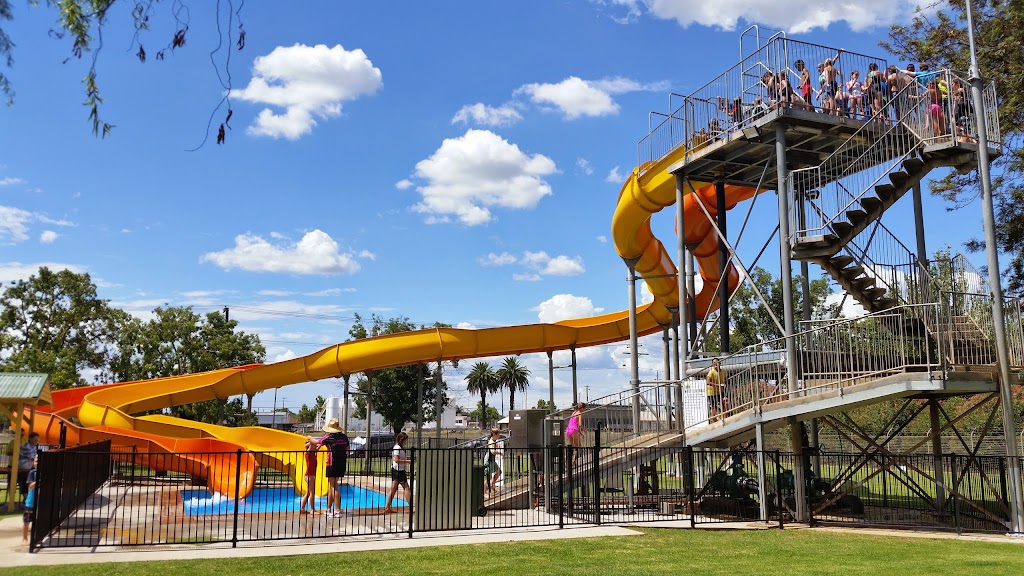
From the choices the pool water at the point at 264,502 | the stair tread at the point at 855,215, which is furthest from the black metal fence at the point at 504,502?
the stair tread at the point at 855,215

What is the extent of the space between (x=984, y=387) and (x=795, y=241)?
15.1ft

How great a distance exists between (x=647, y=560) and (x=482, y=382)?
322 ft

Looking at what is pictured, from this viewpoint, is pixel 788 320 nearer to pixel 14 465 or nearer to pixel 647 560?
pixel 647 560

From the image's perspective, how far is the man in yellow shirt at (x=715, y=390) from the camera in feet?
56.3

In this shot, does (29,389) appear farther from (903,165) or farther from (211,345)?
Result: (211,345)

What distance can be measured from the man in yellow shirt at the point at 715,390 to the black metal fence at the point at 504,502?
1.09m

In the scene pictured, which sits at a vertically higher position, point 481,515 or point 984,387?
point 984,387

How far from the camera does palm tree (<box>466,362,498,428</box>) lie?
107 m

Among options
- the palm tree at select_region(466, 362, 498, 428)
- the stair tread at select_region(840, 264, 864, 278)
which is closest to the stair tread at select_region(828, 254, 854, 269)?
the stair tread at select_region(840, 264, 864, 278)

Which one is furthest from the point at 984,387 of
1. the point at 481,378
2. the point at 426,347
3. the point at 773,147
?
the point at 481,378

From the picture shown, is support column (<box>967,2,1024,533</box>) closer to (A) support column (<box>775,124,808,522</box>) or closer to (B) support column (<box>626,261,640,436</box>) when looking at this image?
(A) support column (<box>775,124,808,522</box>)

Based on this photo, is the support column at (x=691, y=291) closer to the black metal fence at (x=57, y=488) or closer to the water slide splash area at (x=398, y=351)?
the water slide splash area at (x=398, y=351)

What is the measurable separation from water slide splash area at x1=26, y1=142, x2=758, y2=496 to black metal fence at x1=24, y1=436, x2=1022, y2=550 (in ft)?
5.42

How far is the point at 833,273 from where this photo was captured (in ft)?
59.2
